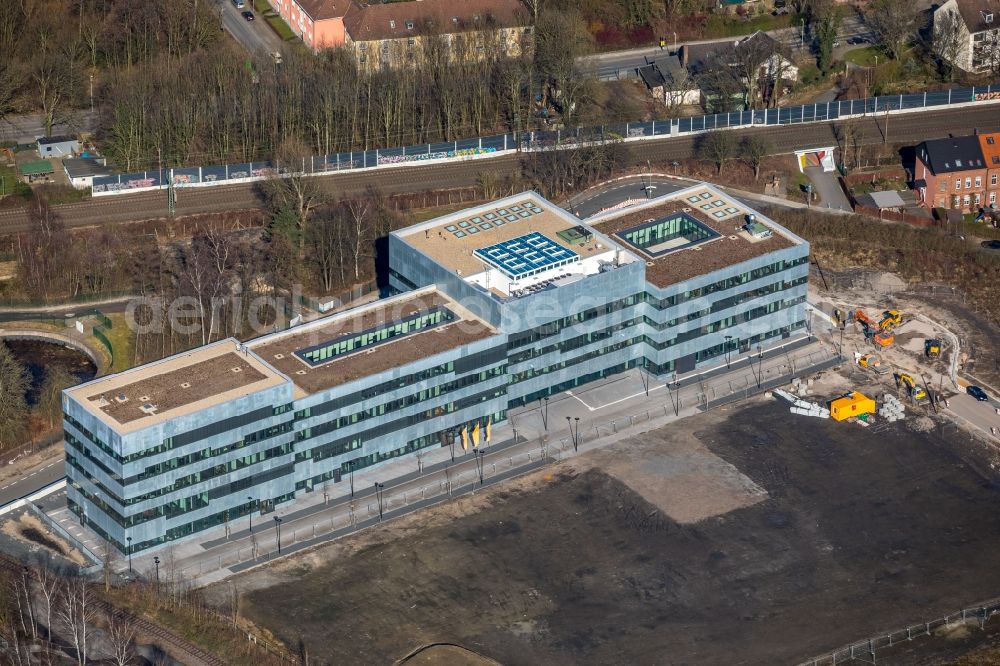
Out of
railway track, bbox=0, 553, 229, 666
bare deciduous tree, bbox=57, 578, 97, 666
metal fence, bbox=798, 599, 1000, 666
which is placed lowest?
metal fence, bbox=798, 599, 1000, 666

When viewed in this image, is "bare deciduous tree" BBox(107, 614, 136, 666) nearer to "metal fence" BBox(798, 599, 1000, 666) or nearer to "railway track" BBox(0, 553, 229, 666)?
"railway track" BBox(0, 553, 229, 666)

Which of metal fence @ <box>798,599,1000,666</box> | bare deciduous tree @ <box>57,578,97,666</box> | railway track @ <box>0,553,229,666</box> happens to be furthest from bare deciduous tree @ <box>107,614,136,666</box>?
metal fence @ <box>798,599,1000,666</box>

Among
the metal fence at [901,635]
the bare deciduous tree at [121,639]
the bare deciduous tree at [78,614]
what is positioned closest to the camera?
the bare deciduous tree at [121,639]

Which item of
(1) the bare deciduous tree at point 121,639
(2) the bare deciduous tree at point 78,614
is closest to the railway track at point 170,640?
(1) the bare deciduous tree at point 121,639

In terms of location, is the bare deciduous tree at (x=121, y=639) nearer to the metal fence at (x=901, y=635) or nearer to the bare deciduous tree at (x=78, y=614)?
the bare deciduous tree at (x=78, y=614)

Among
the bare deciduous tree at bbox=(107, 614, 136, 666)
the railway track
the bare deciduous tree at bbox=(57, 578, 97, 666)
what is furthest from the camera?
the railway track

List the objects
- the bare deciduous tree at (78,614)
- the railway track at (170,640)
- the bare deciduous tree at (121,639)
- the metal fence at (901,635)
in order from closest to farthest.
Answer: the bare deciduous tree at (121,639) → the bare deciduous tree at (78,614) → the railway track at (170,640) → the metal fence at (901,635)

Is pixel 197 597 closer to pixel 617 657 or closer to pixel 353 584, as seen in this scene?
pixel 353 584

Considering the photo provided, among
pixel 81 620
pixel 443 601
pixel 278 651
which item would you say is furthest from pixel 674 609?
pixel 81 620
